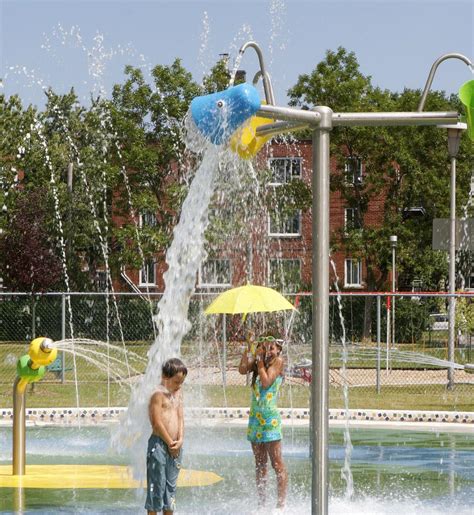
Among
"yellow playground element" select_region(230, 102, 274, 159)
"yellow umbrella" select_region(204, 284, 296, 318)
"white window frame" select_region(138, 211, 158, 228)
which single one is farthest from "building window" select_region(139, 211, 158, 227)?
"yellow playground element" select_region(230, 102, 274, 159)

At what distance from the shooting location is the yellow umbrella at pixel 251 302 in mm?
10367

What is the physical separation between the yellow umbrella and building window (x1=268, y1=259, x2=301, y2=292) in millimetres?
20872

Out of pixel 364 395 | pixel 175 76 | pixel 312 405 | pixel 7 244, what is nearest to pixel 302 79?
pixel 175 76

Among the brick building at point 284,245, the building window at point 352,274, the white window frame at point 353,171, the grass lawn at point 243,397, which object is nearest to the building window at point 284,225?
the brick building at point 284,245

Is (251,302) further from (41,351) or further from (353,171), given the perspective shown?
(353,171)

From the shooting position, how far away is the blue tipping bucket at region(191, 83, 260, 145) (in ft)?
14.3

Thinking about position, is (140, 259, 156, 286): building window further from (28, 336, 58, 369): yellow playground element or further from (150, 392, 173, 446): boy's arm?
(150, 392, 173, 446): boy's arm

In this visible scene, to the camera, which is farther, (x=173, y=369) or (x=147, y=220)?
(x=147, y=220)

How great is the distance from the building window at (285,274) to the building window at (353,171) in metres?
3.60

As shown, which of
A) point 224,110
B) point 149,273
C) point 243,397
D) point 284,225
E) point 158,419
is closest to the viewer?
point 224,110

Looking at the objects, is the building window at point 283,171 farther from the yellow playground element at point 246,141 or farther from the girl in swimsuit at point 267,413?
the yellow playground element at point 246,141

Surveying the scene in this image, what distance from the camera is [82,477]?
11023 mm

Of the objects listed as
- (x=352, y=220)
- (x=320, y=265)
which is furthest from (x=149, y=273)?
(x=320, y=265)

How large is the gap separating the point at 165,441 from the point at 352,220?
3423cm
